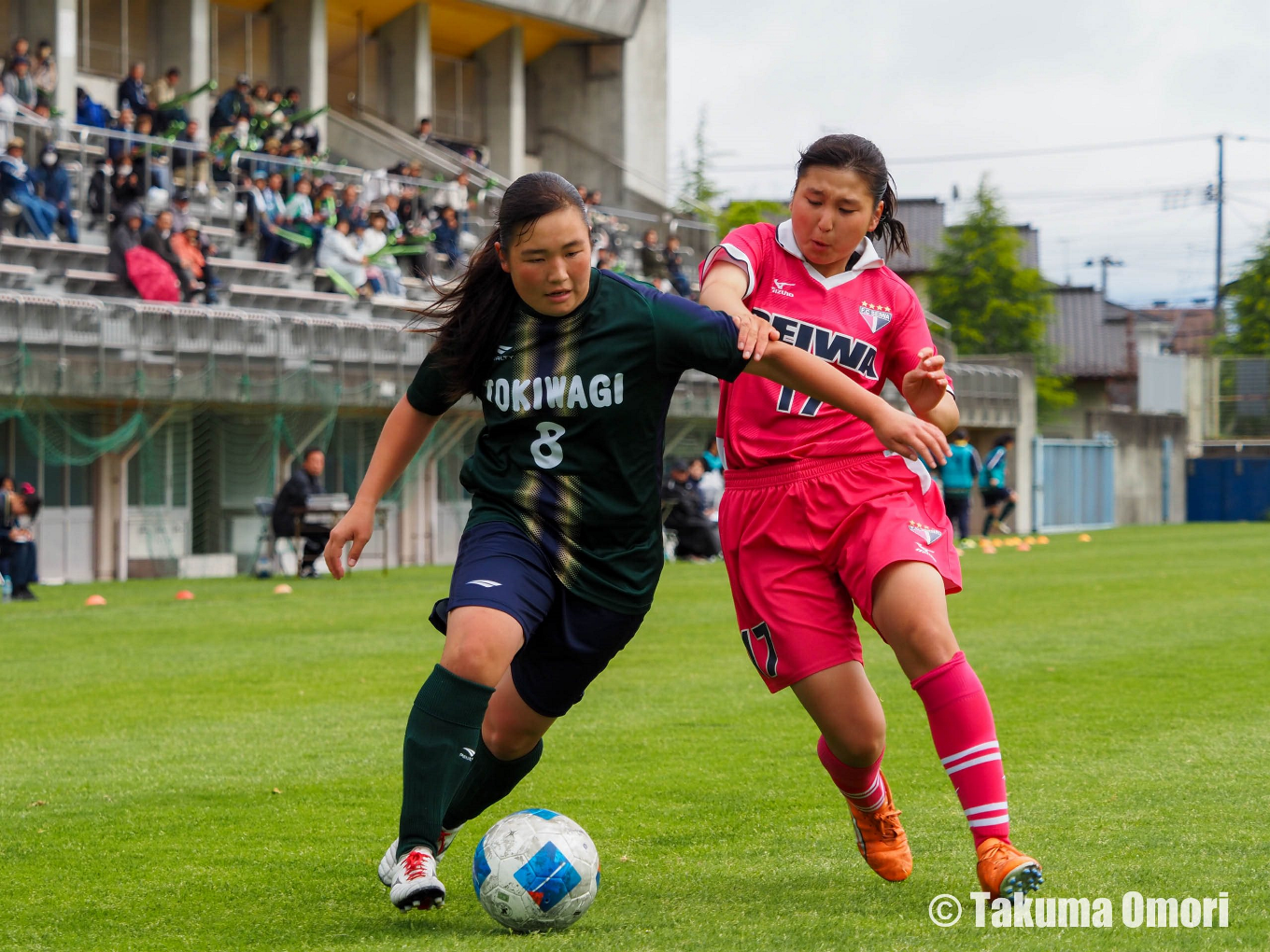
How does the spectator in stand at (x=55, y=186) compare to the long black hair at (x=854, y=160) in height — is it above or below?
above

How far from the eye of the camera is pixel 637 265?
31.9 metres

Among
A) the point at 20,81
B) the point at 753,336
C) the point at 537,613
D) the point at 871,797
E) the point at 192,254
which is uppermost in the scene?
the point at 20,81

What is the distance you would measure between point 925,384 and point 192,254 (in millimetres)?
18939

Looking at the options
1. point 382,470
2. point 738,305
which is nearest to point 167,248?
point 382,470

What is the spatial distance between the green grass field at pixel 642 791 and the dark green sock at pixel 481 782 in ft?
0.84

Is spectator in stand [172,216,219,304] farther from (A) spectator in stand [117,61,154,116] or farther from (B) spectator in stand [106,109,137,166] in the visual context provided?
(A) spectator in stand [117,61,154,116]

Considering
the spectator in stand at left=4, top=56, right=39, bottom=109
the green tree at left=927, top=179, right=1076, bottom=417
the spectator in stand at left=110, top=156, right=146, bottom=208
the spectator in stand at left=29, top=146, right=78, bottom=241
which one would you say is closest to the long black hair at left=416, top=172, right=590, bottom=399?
the spectator in stand at left=110, top=156, right=146, bottom=208

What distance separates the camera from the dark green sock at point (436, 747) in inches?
161

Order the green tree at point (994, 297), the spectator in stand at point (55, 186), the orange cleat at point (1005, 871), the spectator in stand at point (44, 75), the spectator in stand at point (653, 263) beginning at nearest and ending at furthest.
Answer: the orange cleat at point (1005, 871), the spectator in stand at point (55, 186), the spectator in stand at point (44, 75), the spectator in stand at point (653, 263), the green tree at point (994, 297)

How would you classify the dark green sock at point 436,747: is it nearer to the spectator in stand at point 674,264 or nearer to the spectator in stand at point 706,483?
the spectator in stand at point 706,483

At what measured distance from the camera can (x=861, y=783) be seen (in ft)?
15.6

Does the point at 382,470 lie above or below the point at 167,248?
below

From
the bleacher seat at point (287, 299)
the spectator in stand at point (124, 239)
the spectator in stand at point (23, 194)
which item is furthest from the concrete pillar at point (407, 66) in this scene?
the spectator in stand at point (23, 194)

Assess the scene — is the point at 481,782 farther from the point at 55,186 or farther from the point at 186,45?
the point at 186,45
